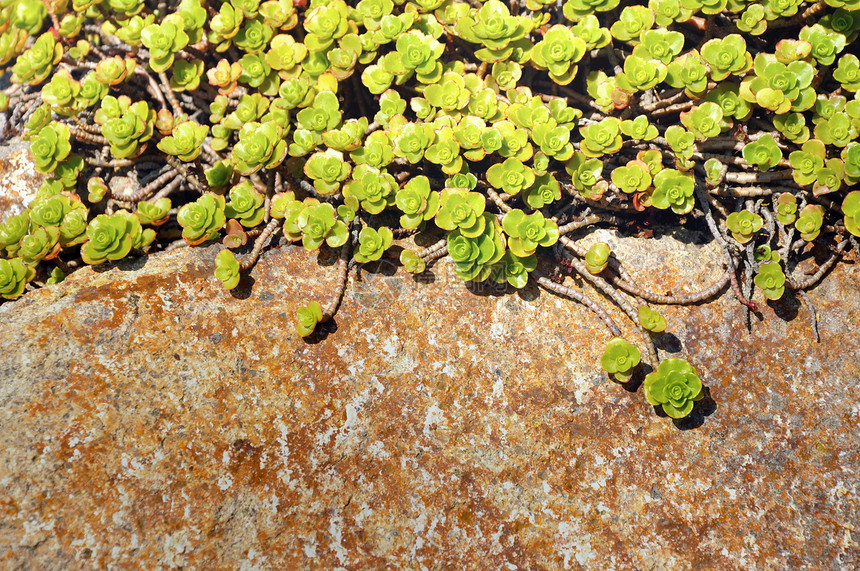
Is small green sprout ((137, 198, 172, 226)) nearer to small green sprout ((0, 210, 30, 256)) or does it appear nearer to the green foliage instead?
the green foliage

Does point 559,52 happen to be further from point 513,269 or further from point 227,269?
point 227,269

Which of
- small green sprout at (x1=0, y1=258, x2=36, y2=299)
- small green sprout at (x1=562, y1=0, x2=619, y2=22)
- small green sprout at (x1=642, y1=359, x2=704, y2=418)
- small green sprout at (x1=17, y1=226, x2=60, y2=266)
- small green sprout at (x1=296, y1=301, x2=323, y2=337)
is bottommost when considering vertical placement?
small green sprout at (x1=642, y1=359, x2=704, y2=418)

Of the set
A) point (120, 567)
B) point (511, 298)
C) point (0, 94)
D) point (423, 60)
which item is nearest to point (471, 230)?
point (511, 298)

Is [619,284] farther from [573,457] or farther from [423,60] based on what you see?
[423,60]

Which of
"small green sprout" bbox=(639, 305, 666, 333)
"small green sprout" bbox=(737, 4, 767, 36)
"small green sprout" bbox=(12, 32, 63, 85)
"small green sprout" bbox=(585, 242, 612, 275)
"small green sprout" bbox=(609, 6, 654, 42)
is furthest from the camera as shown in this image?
"small green sprout" bbox=(12, 32, 63, 85)

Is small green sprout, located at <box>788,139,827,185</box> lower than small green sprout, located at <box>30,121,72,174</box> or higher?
lower

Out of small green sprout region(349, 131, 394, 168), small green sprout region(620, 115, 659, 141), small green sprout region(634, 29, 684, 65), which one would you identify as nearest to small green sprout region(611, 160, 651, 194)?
small green sprout region(620, 115, 659, 141)
